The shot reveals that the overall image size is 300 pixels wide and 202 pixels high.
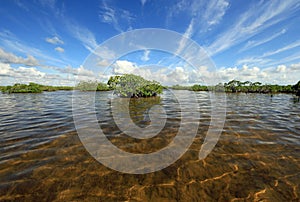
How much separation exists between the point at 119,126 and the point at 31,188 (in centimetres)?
526

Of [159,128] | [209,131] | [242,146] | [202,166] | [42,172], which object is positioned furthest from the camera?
[159,128]

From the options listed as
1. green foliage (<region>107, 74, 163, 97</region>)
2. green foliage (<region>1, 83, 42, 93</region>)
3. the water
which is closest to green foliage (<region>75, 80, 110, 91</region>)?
green foliage (<region>1, 83, 42, 93</region>)

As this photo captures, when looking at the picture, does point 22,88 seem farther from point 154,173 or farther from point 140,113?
point 154,173

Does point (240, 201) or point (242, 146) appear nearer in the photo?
point (240, 201)

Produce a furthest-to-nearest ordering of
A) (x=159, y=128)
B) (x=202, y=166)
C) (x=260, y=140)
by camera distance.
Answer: (x=159, y=128) < (x=260, y=140) < (x=202, y=166)

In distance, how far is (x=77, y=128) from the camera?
8.16 meters

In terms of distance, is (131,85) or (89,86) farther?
(89,86)

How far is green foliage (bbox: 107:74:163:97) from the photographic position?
88.1 feet

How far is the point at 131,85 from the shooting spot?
27062 millimetres

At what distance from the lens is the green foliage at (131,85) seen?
26.8 metres

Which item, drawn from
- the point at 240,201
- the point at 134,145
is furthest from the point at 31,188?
the point at 240,201

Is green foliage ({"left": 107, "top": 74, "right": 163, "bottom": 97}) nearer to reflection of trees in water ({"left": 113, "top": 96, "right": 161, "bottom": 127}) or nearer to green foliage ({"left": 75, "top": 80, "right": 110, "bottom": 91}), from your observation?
reflection of trees in water ({"left": 113, "top": 96, "right": 161, "bottom": 127})

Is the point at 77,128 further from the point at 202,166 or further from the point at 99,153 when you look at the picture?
the point at 202,166

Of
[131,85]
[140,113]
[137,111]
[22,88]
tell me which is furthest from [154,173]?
[22,88]
